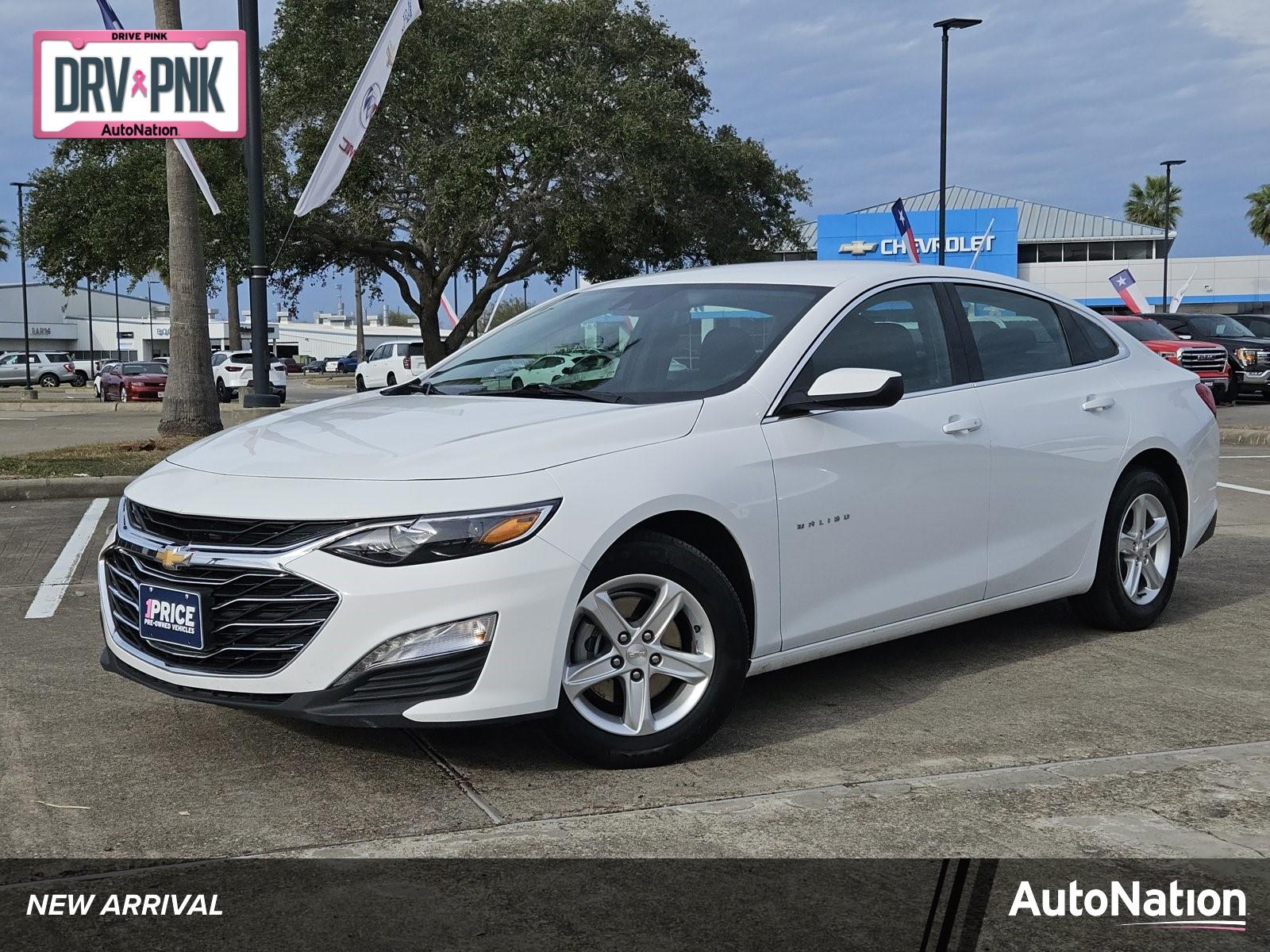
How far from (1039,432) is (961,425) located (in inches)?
20.8

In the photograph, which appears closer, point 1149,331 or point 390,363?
point 1149,331

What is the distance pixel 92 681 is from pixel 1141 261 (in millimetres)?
70670

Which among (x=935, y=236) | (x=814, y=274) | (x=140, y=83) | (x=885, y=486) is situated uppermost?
(x=935, y=236)

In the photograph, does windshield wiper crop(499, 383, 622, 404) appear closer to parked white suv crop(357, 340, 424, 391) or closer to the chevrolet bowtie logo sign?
parked white suv crop(357, 340, 424, 391)

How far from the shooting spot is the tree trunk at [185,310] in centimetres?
1577

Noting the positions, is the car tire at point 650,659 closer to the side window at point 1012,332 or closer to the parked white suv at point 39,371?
the side window at point 1012,332

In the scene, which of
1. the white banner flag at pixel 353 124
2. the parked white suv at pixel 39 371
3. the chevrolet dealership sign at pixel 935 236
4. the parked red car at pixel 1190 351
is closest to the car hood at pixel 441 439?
the white banner flag at pixel 353 124

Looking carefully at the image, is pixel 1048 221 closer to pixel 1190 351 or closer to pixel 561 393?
pixel 1190 351

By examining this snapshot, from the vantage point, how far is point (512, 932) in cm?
303

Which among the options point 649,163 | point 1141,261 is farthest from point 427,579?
point 1141,261

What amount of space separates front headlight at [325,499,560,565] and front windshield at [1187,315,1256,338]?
1116 inches

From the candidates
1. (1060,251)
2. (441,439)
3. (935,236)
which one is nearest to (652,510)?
(441,439)

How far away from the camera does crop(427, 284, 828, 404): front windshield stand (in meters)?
4.76

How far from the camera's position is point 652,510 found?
13.5ft
